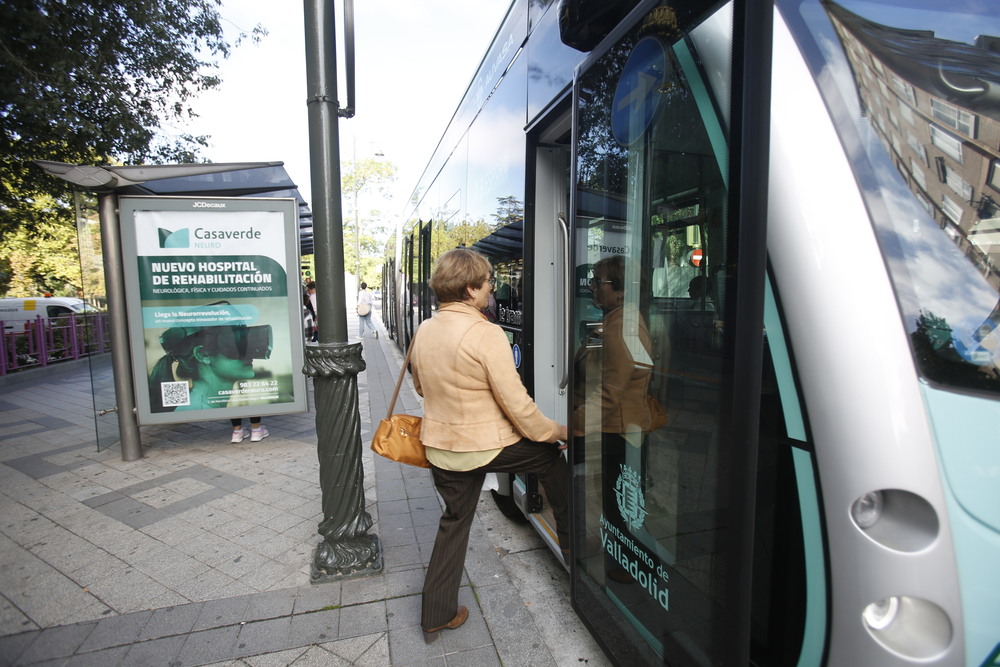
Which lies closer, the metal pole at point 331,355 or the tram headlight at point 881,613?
the tram headlight at point 881,613

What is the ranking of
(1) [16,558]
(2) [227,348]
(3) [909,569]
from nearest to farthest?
(3) [909,569], (1) [16,558], (2) [227,348]

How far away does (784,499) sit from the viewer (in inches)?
56.1

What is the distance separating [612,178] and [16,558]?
4164 mm

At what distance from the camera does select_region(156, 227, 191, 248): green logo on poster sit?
17.1 ft

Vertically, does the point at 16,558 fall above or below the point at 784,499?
below

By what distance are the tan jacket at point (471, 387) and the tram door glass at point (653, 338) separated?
0.26 m

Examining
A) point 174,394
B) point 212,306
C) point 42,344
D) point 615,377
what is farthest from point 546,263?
point 42,344

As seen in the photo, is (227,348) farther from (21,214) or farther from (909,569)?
(21,214)

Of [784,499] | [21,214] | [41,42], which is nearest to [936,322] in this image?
[784,499]

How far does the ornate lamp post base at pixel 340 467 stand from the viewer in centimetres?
297

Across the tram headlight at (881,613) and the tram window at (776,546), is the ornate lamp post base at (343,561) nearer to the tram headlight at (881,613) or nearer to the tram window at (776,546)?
the tram window at (776,546)

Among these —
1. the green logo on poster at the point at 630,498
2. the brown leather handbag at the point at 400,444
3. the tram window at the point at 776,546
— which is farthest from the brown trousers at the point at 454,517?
the tram window at the point at 776,546

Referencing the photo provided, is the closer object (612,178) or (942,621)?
(942,621)

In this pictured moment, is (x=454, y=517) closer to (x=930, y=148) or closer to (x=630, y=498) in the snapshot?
(x=630, y=498)
